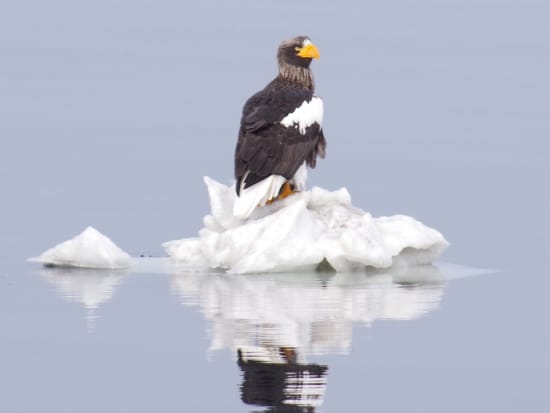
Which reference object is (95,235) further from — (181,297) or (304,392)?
(304,392)

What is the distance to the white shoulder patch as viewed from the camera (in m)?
17.4

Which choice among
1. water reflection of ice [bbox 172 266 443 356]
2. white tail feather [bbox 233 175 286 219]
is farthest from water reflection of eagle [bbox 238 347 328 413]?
white tail feather [bbox 233 175 286 219]

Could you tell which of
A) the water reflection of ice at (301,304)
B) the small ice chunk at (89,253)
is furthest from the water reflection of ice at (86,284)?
the water reflection of ice at (301,304)

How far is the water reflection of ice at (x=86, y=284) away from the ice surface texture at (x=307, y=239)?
1.07 m

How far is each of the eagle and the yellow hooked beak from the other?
0.41m

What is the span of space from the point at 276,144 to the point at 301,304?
10.2ft

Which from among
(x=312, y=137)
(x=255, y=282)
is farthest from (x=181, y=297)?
(x=312, y=137)

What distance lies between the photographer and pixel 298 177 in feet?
58.1

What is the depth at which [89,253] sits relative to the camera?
17062 mm

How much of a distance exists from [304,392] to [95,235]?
21.8 ft

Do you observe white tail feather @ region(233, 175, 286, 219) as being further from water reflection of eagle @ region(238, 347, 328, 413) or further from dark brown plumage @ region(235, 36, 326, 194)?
water reflection of eagle @ region(238, 347, 328, 413)

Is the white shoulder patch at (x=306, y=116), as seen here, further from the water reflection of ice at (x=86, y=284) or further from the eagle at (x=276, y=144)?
the water reflection of ice at (x=86, y=284)

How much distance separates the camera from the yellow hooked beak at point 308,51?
18422mm

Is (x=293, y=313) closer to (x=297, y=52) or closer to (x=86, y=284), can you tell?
(x=86, y=284)
